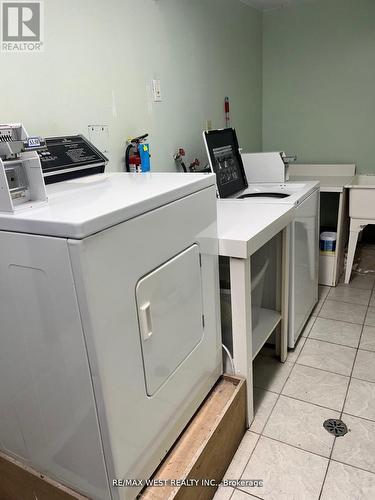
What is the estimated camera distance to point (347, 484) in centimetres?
150

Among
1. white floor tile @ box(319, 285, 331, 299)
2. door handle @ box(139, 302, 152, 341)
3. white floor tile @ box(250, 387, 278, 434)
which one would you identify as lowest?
white floor tile @ box(319, 285, 331, 299)

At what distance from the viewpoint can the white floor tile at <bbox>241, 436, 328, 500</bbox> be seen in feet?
4.89

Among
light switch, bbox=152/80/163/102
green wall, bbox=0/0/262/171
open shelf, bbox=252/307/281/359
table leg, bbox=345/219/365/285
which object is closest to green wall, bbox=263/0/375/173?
green wall, bbox=0/0/262/171

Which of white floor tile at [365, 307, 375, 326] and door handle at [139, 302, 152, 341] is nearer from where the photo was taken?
door handle at [139, 302, 152, 341]

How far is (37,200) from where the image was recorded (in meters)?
1.08

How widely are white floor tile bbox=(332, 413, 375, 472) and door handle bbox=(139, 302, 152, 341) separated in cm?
111

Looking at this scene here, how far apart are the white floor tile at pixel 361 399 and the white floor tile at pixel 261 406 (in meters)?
0.36

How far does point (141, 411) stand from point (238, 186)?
1825 mm

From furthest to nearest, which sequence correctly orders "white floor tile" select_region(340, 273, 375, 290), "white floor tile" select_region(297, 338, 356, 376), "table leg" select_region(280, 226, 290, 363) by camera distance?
"white floor tile" select_region(340, 273, 375, 290) → "white floor tile" select_region(297, 338, 356, 376) → "table leg" select_region(280, 226, 290, 363)

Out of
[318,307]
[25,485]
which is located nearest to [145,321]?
[25,485]

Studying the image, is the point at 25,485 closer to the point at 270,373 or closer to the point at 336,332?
the point at 270,373

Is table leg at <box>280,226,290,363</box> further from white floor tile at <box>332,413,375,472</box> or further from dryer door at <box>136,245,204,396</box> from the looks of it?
dryer door at <box>136,245,204,396</box>

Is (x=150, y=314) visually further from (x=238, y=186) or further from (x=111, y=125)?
(x=238, y=186)

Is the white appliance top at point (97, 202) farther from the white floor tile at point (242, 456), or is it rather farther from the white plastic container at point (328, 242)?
the white plastic container at point (328, 242)
